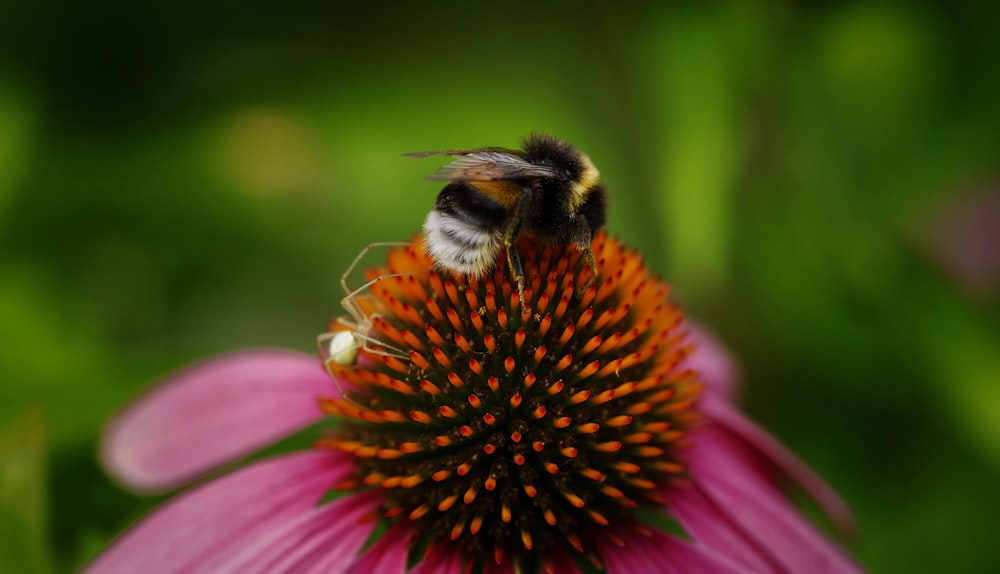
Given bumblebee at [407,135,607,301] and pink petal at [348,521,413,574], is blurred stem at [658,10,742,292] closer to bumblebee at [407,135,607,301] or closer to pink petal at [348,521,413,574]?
bumblebee at [407,135,607,301]

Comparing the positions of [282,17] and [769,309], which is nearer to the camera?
[769,309]

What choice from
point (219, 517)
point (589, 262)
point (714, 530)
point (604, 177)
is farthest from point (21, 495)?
point (604, 177)

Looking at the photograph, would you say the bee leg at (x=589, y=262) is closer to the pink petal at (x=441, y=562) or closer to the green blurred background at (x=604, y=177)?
the pink petal at (x=441, y=562)

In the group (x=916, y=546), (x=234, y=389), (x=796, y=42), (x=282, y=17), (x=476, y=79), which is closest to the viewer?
(x=234, y=389)

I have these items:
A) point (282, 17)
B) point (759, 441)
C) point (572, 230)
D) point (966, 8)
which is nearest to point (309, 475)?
point (572, 230)

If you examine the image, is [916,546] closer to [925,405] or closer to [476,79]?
[925,405]

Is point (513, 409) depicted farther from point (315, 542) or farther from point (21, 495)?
point (21, 495)

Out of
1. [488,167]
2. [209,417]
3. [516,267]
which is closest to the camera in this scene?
[488,167]
